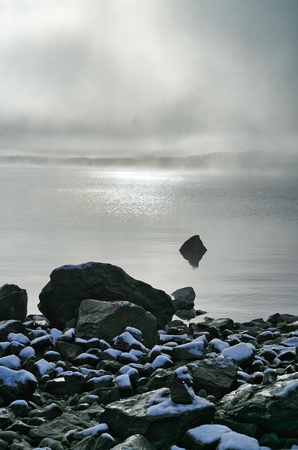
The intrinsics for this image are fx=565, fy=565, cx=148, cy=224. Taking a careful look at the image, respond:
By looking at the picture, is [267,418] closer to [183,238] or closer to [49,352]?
[49,352]

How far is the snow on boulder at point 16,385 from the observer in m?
8.93

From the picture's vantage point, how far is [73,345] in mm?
11266

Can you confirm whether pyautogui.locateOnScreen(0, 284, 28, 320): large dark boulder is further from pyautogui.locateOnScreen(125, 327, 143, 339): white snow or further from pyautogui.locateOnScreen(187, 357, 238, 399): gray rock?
pyautogui.locateOnScreen(187, 357, 238, 399): gray rock

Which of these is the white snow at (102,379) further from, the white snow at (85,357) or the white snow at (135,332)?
the white snow at (135,332)

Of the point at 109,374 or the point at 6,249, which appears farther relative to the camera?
the point at 6,249

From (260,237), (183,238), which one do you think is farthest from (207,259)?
(260,237)

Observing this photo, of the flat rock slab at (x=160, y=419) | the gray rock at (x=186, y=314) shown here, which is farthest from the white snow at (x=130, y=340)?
the gray rock at (x=186, y=314)

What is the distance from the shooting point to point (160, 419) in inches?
293

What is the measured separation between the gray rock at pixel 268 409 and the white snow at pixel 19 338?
495 centimetres

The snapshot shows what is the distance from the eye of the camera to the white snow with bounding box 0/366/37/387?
9000 millimetres

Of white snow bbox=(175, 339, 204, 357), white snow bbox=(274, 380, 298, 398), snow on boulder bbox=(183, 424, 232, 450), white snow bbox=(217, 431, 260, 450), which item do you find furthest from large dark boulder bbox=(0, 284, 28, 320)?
white snow bbox=(217, 431, 260, 450)

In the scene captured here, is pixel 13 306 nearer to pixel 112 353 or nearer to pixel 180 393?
pixel 112 353

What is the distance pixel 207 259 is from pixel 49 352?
72.1ft

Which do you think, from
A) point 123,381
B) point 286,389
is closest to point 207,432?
point 286,389
